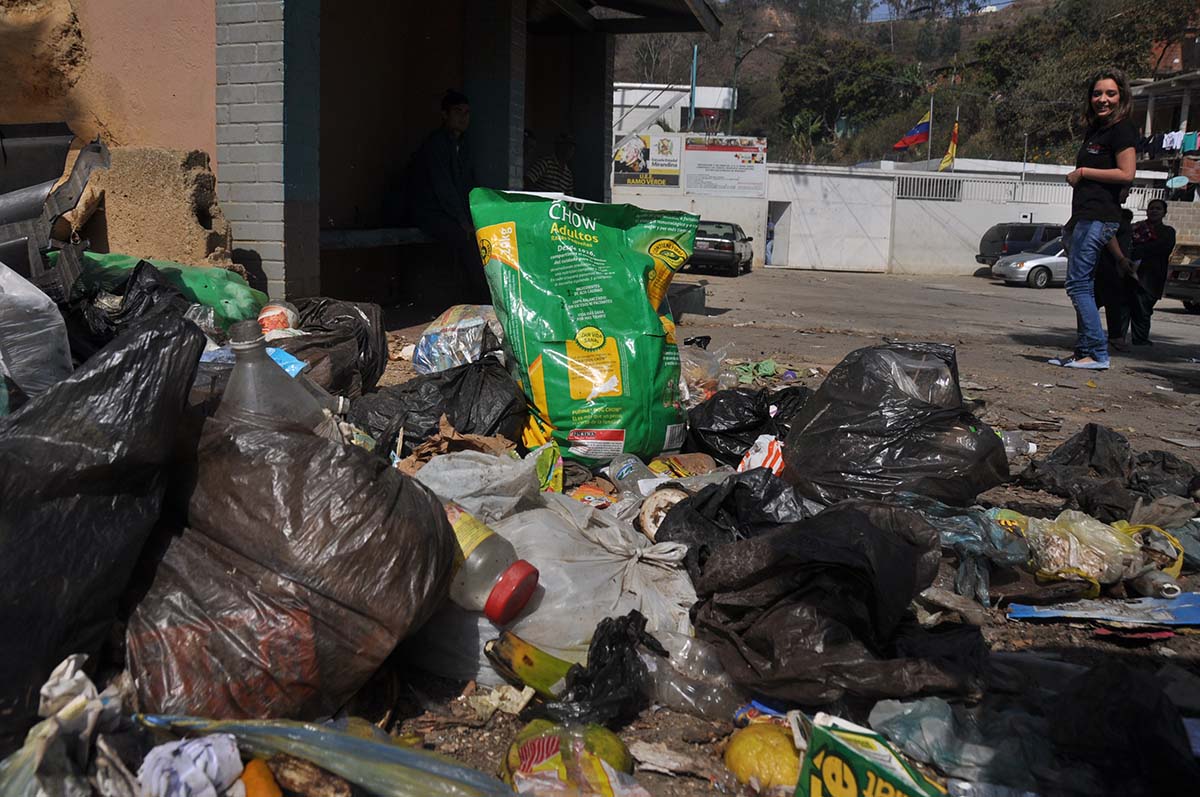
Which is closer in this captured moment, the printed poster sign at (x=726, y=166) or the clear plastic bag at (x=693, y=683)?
the clear plastic bag at (x=693, y=683)

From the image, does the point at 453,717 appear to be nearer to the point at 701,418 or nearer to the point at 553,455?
the point at 553,455

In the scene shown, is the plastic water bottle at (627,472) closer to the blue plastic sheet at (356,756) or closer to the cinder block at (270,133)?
the blue plastic sheet at (356,756)

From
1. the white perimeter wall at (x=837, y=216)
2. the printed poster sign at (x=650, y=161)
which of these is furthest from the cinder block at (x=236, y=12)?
the white perimeter wall at (x=837, y=216)

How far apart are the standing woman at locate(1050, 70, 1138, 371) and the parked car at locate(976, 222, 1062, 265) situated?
19.1 m

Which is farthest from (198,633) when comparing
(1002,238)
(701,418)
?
(1002,238)

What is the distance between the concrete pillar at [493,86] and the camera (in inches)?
339

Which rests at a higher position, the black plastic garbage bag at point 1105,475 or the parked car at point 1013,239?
the parked car at point 1013,239

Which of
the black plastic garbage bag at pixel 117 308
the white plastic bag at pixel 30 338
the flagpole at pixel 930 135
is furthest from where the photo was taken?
the flagpole at pixel 930 135

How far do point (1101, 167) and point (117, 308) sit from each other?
241 inches

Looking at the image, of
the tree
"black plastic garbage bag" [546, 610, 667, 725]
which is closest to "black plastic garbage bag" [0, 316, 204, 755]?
"black plastic garbage bag" [546, 610, 667, 725]

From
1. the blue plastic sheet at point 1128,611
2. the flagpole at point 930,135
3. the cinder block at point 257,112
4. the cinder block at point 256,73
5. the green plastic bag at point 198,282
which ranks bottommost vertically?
the blue plastic sheet at point 1128,611

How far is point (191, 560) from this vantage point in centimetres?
197

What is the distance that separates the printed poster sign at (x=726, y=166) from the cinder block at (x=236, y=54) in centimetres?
2473

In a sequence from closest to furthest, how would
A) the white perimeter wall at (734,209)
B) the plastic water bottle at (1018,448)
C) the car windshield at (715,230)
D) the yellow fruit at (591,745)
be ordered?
the yellow fruit at (591,745), the plastic water bottle at (1018,448), the car windshield at (715,230), the white perimeter wall at (734,209)
